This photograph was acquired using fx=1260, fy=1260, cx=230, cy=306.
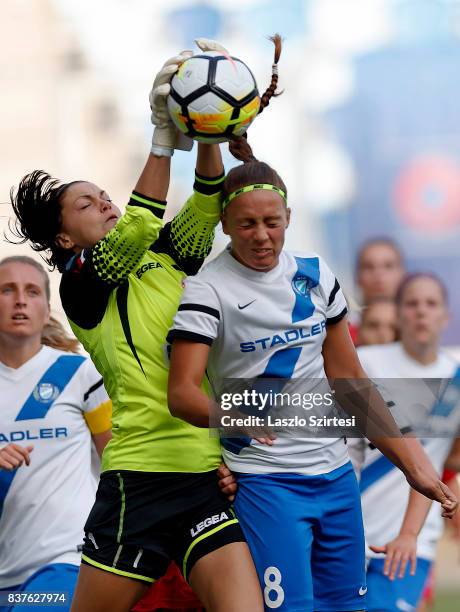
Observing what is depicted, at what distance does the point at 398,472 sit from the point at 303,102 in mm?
17864

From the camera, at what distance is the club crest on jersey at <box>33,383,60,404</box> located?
5.68 m

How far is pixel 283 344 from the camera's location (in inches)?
155

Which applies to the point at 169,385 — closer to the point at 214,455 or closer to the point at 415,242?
the point at 214,455

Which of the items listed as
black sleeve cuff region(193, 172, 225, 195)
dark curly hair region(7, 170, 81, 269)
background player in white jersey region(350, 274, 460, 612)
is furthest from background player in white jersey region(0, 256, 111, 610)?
black sleeve cuff region(193, 172, 225, 195)

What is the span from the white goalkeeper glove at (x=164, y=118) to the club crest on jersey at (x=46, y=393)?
6.10 feet

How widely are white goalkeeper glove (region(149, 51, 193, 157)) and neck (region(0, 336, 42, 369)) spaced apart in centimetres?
201

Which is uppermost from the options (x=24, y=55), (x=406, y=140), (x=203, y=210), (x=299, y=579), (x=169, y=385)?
(x=24, y=55)

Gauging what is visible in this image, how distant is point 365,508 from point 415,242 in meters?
13.6

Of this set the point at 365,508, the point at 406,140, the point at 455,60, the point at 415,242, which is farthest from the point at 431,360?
the point at 455,60

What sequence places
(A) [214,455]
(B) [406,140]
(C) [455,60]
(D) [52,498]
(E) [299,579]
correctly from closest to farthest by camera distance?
(E) [299,579], (A) [214,455], (D) [52,498], (B) [406,140], (C) [455,60]

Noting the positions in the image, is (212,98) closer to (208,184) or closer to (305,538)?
(208,184)

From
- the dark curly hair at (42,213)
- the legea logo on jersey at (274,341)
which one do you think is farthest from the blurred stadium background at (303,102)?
the legea logo on jersey at (274,341)

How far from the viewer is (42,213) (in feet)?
15.2

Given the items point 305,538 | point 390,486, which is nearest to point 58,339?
point 390,486
